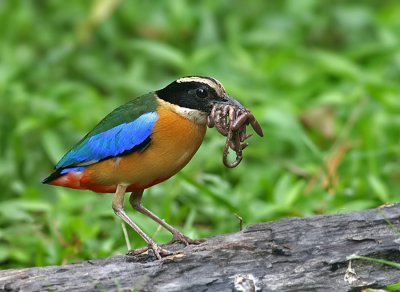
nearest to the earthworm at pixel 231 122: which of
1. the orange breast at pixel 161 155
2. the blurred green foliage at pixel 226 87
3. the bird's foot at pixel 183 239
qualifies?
the orange breast at pixel 161 155

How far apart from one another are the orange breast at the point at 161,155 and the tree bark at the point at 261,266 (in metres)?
0.49

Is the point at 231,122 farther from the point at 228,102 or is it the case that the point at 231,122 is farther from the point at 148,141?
the point at 148,141

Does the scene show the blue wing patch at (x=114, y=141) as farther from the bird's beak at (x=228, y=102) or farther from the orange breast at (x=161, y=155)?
the bird's beak at (x=228, y=102)

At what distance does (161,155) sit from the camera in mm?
5324

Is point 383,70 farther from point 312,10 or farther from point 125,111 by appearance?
point 125,111

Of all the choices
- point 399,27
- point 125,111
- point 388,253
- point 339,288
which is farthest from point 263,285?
point 399,27

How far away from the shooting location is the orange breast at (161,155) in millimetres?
5328

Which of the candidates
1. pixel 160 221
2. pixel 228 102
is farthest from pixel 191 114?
pixel 160 221

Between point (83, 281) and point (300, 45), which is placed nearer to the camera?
point (83, 281)

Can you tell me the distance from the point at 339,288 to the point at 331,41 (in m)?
6.92

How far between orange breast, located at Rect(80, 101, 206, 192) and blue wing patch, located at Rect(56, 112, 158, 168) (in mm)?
46

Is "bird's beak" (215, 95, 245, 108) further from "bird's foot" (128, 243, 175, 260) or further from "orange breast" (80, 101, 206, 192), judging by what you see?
"bird's foot" (128, 243, 175, 260)

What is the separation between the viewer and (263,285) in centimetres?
466

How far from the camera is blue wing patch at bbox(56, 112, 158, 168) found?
5.39m
